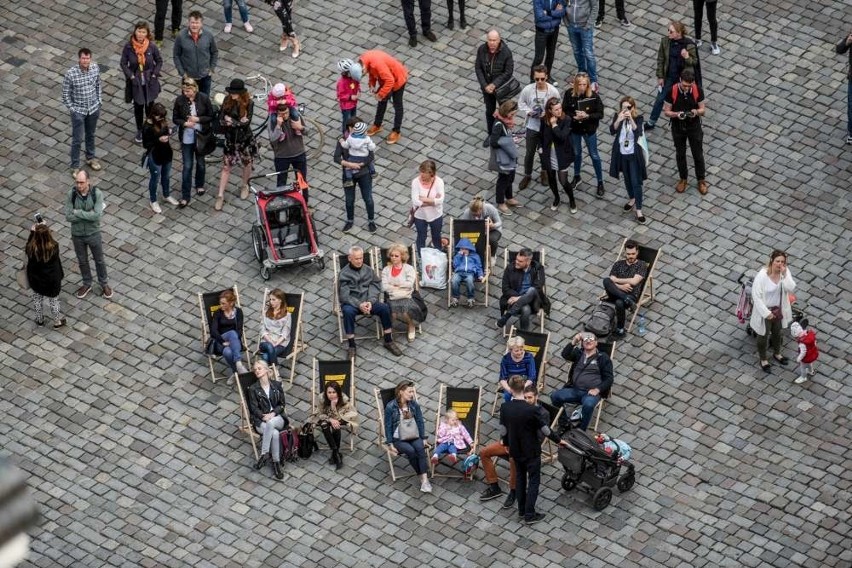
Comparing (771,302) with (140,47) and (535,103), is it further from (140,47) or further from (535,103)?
(140,47)

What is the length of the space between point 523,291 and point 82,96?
24.2 feet

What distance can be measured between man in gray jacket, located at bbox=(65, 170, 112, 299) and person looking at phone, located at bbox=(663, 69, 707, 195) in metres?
8.33

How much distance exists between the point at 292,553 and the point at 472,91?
943cm

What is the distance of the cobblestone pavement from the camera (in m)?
15.3

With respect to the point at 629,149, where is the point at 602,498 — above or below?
below

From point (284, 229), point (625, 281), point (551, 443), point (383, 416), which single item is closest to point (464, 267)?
point (625, 281)

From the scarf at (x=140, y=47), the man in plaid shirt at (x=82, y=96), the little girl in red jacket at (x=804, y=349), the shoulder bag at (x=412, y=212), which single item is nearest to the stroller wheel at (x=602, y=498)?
the little girl in red jacket at (x=804, y=349)

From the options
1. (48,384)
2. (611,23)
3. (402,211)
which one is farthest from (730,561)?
(611,23)

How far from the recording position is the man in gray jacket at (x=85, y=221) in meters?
17.6

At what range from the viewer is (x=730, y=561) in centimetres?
1487

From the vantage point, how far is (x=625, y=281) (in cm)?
1755

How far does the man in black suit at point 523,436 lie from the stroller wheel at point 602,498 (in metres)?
0.72

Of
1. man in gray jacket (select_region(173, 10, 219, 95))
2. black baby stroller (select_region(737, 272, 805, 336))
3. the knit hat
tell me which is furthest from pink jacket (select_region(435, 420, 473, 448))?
Answer: man in gray jacket (select_region(173, 10, 219, 95))

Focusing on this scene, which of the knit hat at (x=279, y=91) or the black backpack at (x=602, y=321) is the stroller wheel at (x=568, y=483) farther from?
the knit hat at (x=279, y=91)
